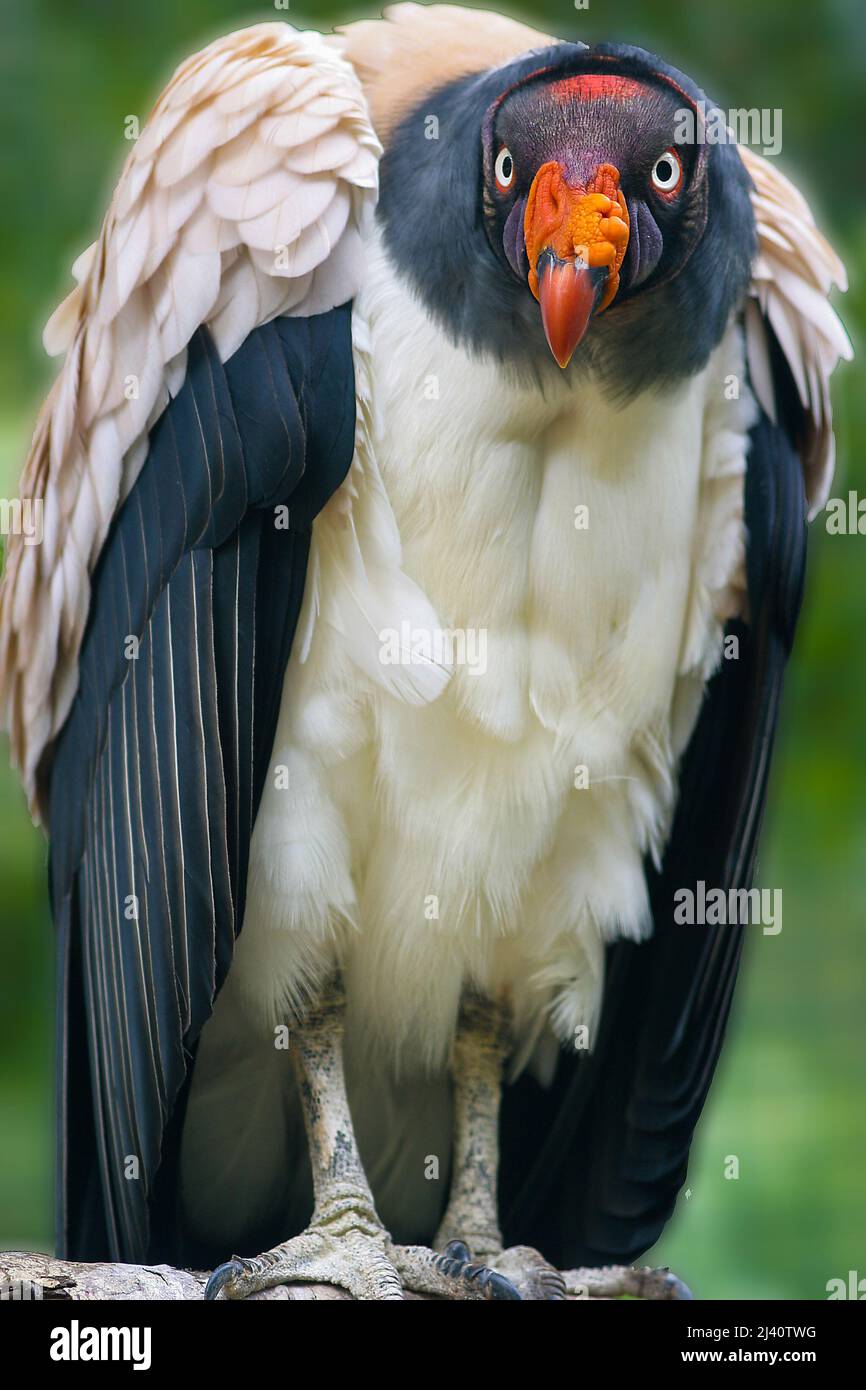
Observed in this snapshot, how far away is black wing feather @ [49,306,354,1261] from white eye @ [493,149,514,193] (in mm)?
311

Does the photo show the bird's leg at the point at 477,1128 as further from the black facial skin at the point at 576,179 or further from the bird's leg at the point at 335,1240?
the black facial skin at the point at 576,179

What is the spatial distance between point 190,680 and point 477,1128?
3.55ft

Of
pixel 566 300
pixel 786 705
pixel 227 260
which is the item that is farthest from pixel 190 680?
pixel 786 705

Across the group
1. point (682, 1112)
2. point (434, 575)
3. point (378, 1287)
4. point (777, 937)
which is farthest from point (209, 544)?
point (777, 937)

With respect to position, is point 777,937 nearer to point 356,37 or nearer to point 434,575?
→ point 434,575

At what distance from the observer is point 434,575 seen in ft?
9.89

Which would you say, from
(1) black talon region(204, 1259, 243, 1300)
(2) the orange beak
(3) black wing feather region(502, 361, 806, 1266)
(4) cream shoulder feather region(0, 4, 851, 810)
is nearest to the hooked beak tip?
(2) the orange beak

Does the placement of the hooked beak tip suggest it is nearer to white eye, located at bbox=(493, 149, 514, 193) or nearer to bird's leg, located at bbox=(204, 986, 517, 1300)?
white eye, located at bbox=(493, 149, 514, 193)

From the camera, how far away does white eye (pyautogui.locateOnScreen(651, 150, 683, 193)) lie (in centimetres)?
277

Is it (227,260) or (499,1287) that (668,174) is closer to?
(227,260)

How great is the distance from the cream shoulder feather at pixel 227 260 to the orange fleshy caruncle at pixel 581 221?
0.98ft

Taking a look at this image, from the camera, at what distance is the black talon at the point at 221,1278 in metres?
2.84

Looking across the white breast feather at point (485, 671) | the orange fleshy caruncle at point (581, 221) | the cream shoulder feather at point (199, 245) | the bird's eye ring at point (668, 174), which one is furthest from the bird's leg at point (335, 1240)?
the bird's eye ring at point (668, 174)

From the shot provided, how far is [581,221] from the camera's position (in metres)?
2.67
